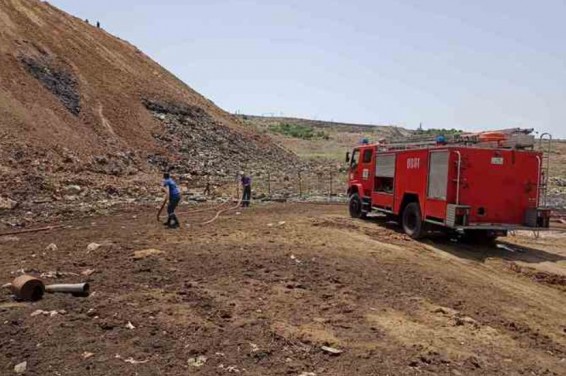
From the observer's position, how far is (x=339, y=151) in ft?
206

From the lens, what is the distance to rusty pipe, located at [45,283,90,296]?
25.0 ft

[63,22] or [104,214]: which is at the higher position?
[63,22]

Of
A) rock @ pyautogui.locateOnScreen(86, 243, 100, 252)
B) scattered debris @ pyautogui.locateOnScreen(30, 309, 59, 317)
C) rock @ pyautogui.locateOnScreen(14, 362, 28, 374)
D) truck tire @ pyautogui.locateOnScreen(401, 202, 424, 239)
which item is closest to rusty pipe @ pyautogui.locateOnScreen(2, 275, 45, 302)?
scattered debris @ pyautogui.locateOnScreen(30, 309, 59, 317)

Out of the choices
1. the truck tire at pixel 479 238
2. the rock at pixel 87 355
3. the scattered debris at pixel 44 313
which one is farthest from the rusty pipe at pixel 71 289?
the truck tire at pixel 479 238

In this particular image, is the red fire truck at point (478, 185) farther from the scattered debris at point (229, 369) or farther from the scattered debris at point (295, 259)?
the scattered debris at point (229, 369)

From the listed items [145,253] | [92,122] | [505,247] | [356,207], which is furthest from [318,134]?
[145,253]

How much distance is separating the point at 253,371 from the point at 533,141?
10982 mm

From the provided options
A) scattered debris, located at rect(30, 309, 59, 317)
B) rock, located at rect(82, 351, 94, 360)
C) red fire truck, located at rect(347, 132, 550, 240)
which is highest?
red fire truck, located at rect(347, 132, 550, 240)

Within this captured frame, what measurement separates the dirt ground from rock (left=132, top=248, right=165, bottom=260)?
7cm

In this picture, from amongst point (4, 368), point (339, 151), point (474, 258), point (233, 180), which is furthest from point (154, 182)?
point (339, 151)

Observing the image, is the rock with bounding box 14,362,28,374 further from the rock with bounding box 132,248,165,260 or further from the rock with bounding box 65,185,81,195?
the rock with bounding box 65,185,81,195

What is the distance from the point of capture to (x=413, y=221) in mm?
15305

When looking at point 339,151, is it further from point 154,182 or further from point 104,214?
point 104,214

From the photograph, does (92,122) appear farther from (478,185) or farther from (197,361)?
(197,361)
